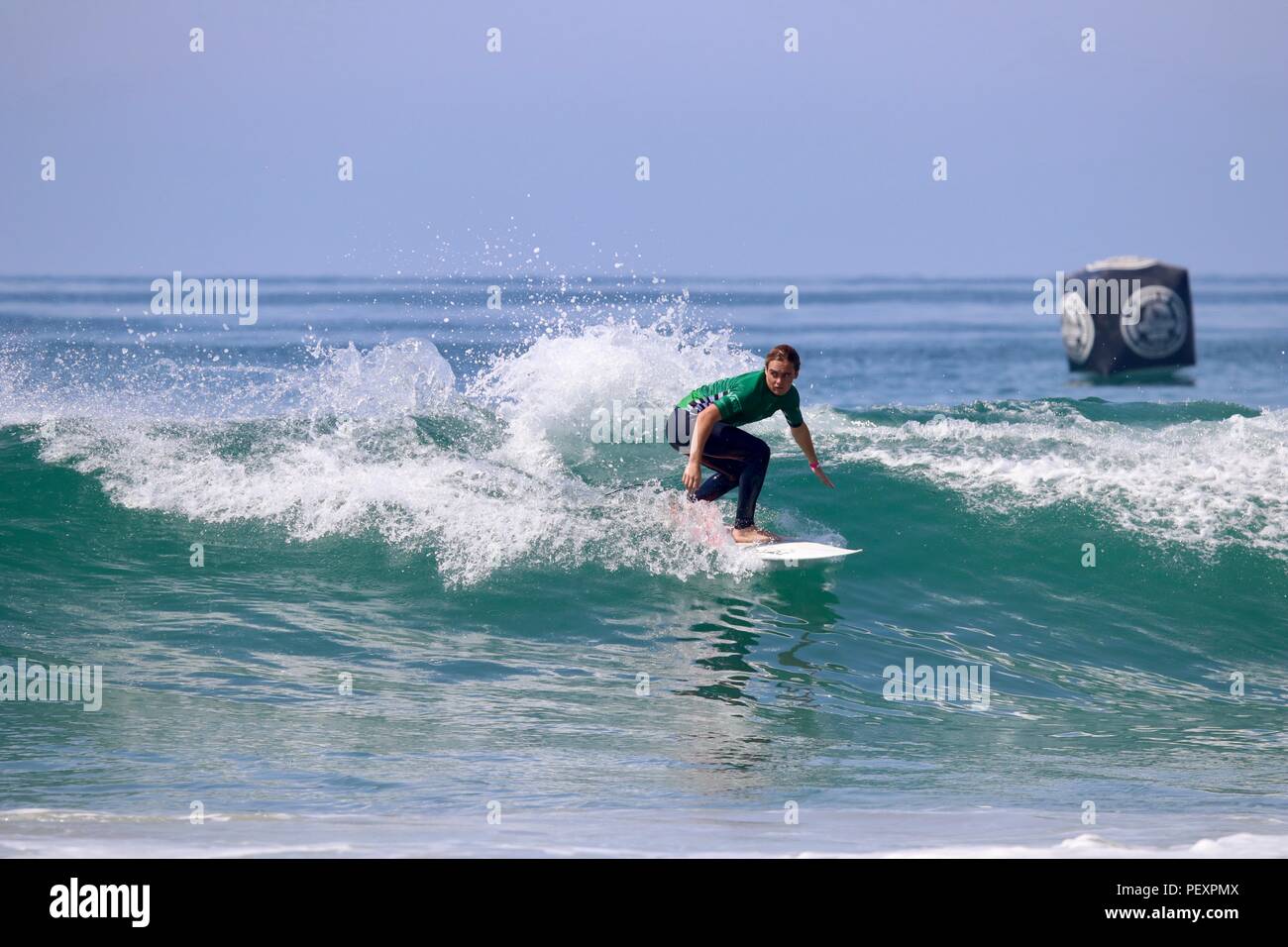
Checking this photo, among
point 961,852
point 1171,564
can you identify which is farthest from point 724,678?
point 1171,564

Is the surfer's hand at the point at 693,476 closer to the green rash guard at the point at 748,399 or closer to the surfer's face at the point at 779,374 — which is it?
the green rash guard at the point at 748,399

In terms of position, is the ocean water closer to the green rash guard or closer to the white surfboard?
the white surfboard

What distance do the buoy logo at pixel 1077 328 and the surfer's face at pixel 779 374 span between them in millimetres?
18415

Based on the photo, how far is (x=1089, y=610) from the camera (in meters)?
10.2

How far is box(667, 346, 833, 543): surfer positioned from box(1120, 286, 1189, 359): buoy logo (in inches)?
703

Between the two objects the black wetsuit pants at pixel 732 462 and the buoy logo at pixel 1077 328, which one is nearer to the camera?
the black wetsuit pants at pixel 732 462

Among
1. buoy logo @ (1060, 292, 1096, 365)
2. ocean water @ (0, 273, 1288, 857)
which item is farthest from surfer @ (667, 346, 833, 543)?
buoy logo @ (1060, 292, 1096, 365)

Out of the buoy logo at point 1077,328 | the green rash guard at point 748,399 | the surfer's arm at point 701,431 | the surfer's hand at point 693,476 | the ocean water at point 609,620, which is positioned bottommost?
the ocean water at point 609,620

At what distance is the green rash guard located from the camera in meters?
9.54

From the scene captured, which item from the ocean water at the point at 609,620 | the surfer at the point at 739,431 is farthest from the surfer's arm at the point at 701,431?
the ocean water at the point at 609,620

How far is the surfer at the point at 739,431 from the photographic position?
369 inches

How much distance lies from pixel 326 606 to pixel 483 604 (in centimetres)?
108

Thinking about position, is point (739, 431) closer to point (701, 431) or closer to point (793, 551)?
point (701, 431)

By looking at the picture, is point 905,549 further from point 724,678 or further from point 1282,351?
point 1282,351
